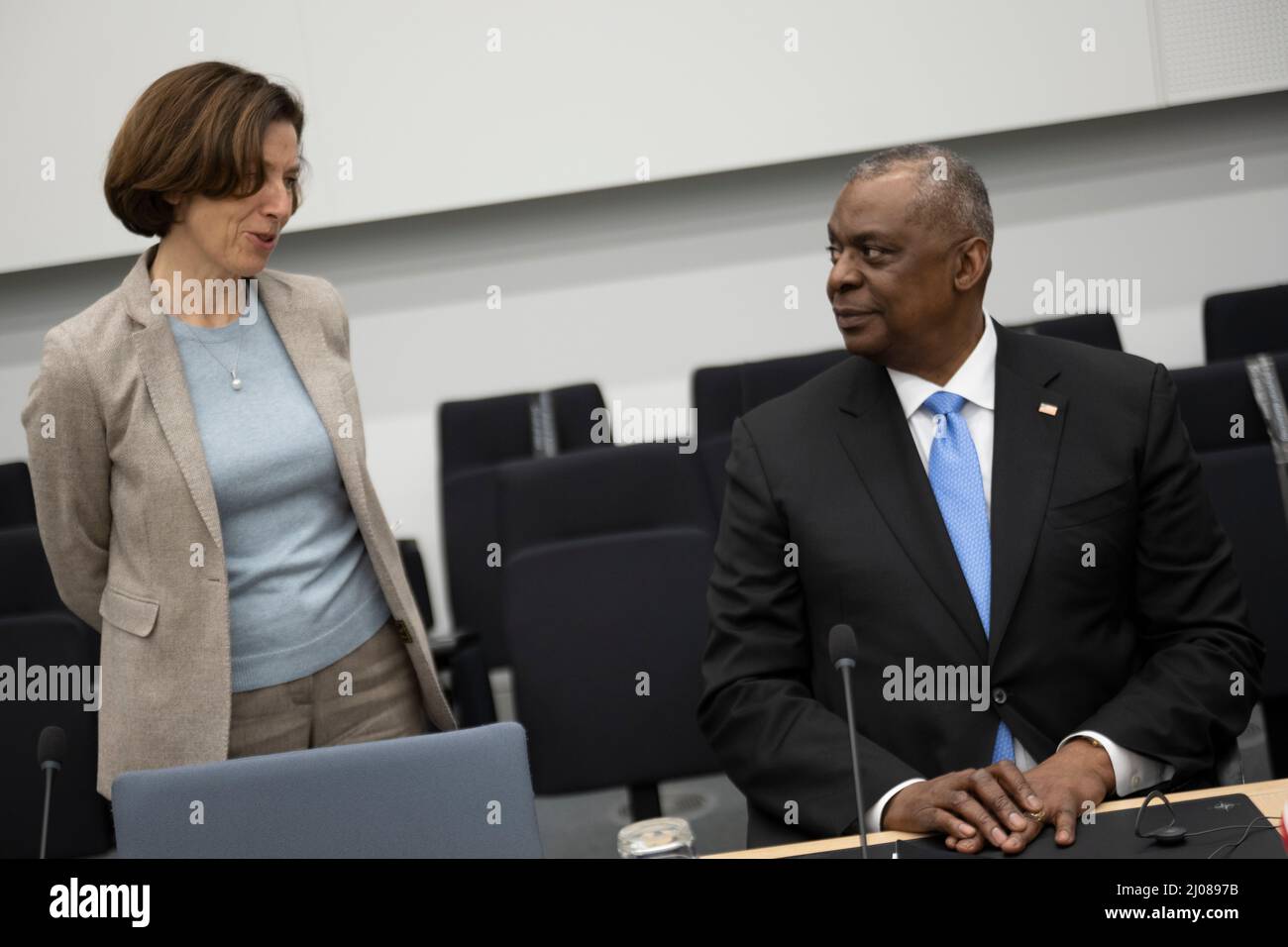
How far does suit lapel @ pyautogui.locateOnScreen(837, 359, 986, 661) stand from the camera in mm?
1966

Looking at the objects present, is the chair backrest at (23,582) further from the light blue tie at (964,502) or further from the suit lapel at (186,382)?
the light blue tie at (964,502)

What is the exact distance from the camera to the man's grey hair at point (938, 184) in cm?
206

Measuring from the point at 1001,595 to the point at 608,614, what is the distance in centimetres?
112

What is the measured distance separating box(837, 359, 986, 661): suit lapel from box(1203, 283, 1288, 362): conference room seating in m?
2.30

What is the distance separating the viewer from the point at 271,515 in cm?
212

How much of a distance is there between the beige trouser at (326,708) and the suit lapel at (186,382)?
25 centimetres

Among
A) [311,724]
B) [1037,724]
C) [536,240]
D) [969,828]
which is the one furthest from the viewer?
[536,240]

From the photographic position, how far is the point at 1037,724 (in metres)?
1.97

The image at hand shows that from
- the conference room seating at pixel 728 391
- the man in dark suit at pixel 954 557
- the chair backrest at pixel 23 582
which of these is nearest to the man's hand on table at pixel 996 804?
the man in dark suit at pixel 954 557

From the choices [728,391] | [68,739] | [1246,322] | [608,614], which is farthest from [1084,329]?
[68,739]
